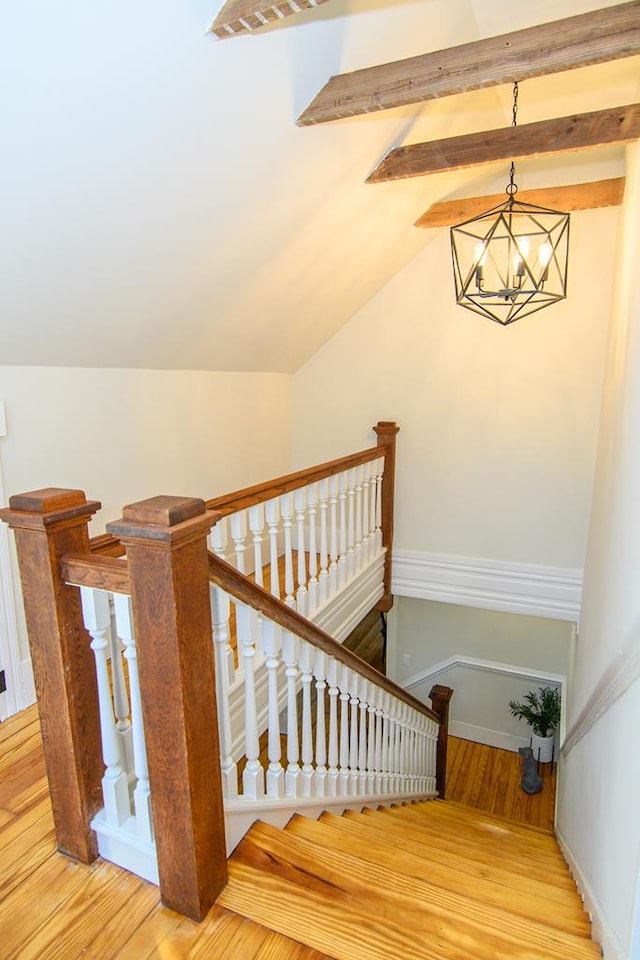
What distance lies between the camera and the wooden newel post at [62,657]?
1.27m

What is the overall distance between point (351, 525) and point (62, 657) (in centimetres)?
237

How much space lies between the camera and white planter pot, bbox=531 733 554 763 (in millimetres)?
4641

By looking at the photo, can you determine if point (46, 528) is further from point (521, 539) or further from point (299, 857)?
point (521, 539)

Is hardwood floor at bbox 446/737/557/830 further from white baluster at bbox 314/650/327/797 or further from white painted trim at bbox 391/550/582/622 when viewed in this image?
white baluster at bbox 314/650/327/797

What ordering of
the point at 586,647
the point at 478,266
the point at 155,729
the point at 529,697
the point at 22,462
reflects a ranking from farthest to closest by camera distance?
the point at 529,697, the point at 586,647, the point at 478,266, the point at 22,462, the point at 155,729

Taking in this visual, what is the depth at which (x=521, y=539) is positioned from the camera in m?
4.11

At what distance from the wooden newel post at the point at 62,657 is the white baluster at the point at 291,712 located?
60 cm

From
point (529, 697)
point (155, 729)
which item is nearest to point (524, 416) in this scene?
point (529, 697)

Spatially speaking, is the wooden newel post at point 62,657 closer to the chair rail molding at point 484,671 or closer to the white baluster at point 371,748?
the white baluster at point 371,748

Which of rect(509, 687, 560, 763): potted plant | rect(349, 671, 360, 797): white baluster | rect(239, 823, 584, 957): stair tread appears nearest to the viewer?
rect(239, 823, 584, 957): stair tread

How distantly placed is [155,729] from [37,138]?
1.64 m

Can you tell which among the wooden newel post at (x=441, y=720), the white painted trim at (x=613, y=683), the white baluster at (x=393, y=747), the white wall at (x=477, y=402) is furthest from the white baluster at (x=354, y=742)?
the white wall at (x=477, y=402)

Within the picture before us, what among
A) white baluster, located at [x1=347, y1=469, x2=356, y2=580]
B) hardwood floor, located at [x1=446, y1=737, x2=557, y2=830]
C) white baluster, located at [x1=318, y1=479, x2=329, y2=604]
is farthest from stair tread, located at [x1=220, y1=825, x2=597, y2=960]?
hardwood floor, located at [x1=446, y1=737, x2=557, y2=830]

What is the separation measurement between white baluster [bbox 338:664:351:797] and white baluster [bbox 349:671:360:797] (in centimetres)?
3
